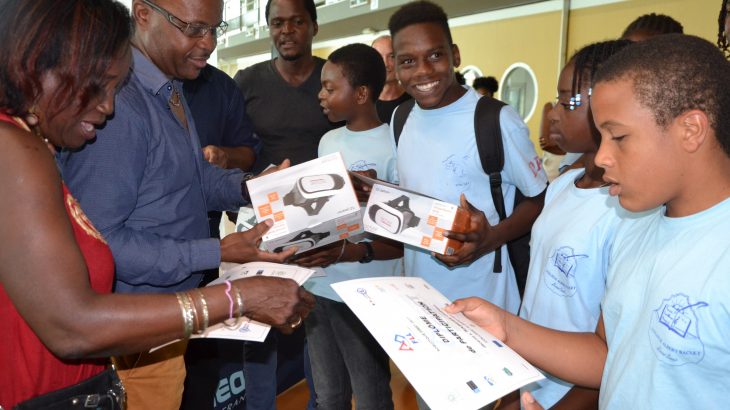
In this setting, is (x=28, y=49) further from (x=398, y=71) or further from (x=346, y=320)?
(x=346, y=320)

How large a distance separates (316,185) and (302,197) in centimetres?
6

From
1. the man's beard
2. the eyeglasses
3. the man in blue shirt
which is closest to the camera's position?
the eyeglasses

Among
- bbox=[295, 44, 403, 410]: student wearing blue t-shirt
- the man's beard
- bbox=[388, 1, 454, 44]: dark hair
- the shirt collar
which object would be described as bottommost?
bbox=[295, 44, 403, 410]: student wearing blue t-shirt

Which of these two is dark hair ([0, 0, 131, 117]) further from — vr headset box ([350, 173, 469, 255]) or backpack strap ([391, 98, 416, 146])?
backpack strap ([391, 98, 416, 146])

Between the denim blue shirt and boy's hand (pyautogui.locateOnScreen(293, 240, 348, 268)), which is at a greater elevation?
the denim blue shirt

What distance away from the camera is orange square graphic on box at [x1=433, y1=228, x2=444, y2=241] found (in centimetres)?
179

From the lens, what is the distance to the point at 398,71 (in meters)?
2.18

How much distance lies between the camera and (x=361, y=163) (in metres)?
2.38

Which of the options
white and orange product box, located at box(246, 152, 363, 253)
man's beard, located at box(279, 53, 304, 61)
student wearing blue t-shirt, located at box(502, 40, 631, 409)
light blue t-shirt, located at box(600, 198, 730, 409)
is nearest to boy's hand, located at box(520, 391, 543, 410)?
light blue t-shirt, located at box(600, 198, 730, 409)

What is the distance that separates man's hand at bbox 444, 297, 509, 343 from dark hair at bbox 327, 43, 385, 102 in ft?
4.90

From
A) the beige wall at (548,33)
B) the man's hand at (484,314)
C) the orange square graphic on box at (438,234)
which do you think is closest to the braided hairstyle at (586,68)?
the orange square graphic on box at (438,234)

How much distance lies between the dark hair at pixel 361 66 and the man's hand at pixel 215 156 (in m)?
0.72

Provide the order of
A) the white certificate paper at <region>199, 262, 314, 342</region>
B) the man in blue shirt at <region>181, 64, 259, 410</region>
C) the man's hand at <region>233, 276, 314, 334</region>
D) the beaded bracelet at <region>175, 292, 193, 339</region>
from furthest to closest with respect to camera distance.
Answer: the man in blue shirt at <region>181, 64, 259, 410</region>
the white certificate paper at <region>199, 262, 314, 342</region>
the man's hand at <region>233, 276, 314, 334</region>
the beaded bracelet at <region>175, 292, 193, 339</region>

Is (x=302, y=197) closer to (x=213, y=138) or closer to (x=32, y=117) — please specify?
(x=32, y=117)
